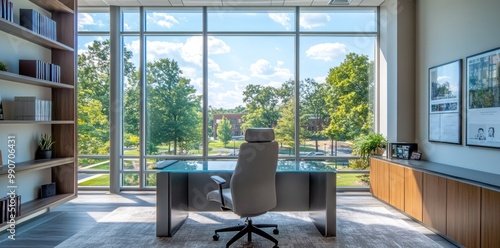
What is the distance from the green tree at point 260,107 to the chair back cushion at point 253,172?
2.63 m

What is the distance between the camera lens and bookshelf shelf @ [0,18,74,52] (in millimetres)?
3139

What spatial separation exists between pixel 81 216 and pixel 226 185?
219 centimetres

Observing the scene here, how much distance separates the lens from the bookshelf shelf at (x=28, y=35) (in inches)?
124

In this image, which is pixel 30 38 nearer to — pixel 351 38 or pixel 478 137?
pixel 351 38

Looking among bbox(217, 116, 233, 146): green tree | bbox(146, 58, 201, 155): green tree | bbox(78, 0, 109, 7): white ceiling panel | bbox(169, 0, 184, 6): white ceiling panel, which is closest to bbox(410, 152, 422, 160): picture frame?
bbox(217, 116, 233, 146): green tree

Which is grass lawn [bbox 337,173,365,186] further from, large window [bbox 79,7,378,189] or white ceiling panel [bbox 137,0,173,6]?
white ceiling panel [bbox 137,0,173,6]

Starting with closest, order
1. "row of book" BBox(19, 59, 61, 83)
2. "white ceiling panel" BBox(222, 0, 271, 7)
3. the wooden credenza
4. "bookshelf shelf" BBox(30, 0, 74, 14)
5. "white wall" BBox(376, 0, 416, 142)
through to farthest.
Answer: the wooden credenza → "row of book" BBox(19, 59, 61, 83) → "bookshelf shelf" BBox(30, 0, 74, 14) → "white wall" BBox(376, 0, 416, 142) → "white ceiling panel" BBox(222, 0, 271, 7)

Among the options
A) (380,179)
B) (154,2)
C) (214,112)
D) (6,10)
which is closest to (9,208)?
(6,10)

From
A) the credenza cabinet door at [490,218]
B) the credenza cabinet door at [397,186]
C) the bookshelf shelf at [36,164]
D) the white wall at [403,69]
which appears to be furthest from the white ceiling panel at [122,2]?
the credenza cabinet door at [490,218]

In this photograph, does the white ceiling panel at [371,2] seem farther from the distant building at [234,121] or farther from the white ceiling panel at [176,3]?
the white ceiling panel at [176,3]

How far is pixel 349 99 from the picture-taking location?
5.65m

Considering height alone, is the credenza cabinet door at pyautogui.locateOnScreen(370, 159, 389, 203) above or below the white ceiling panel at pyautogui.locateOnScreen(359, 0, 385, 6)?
below

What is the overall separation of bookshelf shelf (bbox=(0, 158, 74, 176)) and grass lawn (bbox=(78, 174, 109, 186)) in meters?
1.46

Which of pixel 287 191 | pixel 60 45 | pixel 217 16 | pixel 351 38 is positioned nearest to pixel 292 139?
pixel 287 191
